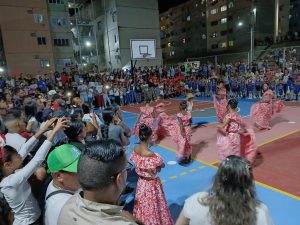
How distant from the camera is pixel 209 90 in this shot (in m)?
19.5

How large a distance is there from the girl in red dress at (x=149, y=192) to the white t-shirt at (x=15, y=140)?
1.54m

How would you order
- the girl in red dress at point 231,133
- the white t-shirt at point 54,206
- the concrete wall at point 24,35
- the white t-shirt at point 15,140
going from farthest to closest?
1. the concrete wall at point 24,35
2. the girl in red dress at point 231,133
3. the white t-shirt at point 15,140
4. the white t-shirt at point 54,206

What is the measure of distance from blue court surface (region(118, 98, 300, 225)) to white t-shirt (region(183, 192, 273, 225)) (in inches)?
51.3

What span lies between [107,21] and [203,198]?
33.5 metres

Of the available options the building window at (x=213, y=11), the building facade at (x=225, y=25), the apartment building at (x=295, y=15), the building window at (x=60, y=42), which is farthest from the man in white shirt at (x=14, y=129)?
the apartment building at (x=295, y=15)

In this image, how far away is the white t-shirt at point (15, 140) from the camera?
337 centimetres

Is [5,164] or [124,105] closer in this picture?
[5,164]

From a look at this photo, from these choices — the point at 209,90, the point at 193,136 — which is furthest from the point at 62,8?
the point at 193,136

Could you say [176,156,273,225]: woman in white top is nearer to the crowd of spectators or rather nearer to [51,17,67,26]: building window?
the crowd of spectators

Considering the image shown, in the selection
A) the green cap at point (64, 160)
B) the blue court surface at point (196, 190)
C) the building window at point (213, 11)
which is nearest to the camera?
the green cap at point (64, 160)

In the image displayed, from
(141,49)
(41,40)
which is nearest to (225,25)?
(141,49)

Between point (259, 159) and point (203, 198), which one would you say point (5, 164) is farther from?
point (259, 159)

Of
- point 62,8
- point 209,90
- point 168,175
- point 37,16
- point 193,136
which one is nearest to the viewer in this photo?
point 168,175

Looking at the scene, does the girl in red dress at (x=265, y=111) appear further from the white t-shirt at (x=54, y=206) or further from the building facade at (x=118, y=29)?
the building facade at (x=118, y=29)
